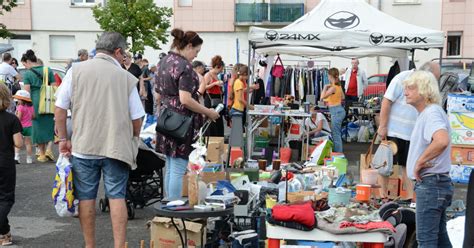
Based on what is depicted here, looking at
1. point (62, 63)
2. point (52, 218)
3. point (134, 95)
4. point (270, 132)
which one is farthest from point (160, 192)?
point (62, 63)

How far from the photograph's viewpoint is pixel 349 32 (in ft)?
31.6

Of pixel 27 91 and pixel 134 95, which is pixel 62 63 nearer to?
pixel 27 91

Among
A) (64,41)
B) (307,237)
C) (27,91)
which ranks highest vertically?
(64,41)

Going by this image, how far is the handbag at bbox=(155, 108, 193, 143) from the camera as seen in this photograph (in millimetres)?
5312

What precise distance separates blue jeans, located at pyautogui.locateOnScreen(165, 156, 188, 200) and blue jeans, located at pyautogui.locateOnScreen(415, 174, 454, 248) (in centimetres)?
207

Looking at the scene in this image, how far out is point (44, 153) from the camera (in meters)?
10.6

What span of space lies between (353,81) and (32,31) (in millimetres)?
20413

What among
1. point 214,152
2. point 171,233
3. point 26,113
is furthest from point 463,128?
point 26,113

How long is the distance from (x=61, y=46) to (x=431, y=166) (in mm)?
28306

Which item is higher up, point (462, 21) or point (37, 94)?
point (462, 21)

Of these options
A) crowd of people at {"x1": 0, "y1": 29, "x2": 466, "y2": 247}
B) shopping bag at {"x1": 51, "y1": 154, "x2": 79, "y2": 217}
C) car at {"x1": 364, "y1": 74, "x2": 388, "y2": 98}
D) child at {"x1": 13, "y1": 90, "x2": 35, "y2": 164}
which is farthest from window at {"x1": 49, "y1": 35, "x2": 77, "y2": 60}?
shopping bag at {"x1": 51, "y1": 154, "x2": 79, "y2": 217}

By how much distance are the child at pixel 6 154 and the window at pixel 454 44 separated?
1037 inches

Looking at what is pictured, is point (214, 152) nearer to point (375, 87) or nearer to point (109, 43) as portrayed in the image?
point (109, 43)

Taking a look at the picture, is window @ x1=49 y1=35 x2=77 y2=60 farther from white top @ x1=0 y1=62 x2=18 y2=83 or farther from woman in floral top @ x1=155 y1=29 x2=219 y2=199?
woman in floral top @ x1=155 y1=29 x2=219 y2=199
